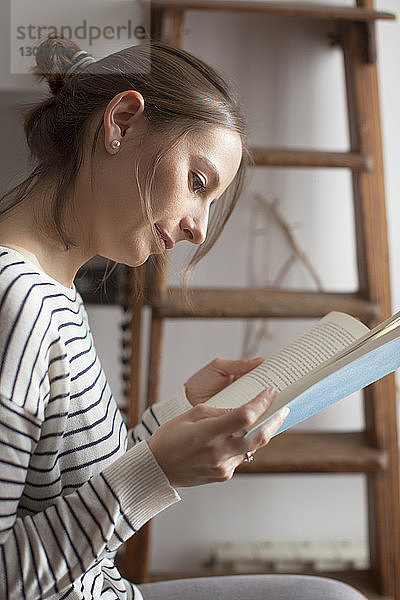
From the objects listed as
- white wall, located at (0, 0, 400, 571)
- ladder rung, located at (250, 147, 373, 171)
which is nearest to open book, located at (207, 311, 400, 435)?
ladder rung, located at (250, 147, 373, 171)

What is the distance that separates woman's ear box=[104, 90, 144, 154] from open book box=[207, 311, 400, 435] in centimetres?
33

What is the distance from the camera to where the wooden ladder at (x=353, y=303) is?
1409 millimetres

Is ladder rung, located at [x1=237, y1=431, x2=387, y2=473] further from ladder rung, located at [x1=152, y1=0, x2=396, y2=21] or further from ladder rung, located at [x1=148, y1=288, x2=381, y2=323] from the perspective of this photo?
ladder rung, located at [x1=152, y1=0, x2=396, y2=21]

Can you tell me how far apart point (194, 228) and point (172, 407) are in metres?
0.30

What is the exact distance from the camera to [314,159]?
1454mm

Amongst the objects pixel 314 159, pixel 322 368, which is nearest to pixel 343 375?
pixel 322 368

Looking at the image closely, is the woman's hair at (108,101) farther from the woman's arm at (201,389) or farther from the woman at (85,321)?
the woman's arm at (201,389)

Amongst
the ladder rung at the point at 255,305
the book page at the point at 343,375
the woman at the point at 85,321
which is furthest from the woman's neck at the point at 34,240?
the ladder rung at the point at 255,305

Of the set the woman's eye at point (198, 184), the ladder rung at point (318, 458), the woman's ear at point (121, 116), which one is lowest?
the ladder rung at point (318, 458)

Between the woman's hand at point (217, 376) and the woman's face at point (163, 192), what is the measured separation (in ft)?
0.80

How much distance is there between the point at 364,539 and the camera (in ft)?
6.14

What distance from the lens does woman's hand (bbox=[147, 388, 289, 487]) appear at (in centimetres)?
65

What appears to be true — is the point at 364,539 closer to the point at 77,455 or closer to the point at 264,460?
A: the point at 264,460

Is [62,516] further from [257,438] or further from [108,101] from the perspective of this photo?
[108,101]
